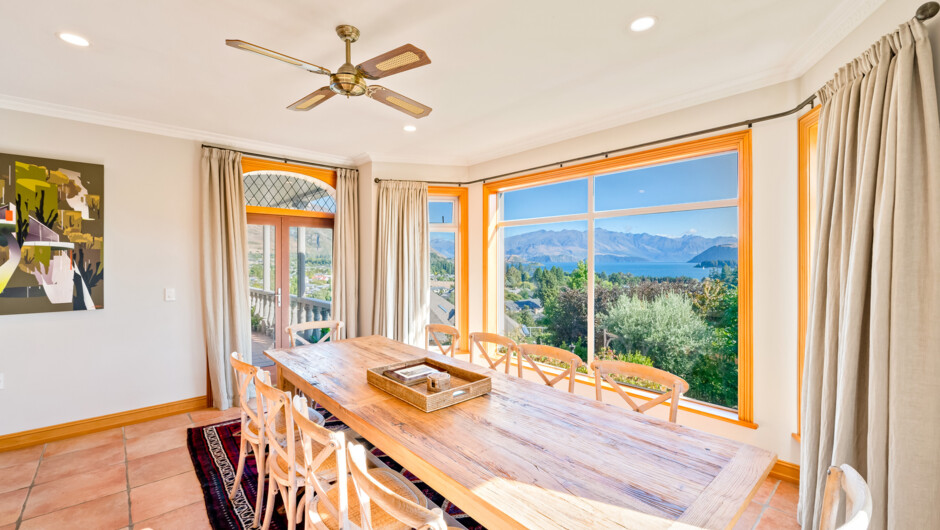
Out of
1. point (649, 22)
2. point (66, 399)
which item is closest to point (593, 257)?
point (649, 22)

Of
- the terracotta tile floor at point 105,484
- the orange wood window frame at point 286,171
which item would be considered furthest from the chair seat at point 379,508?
the orange wood window frame at point 286,171

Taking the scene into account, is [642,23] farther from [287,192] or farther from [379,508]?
[287,192]

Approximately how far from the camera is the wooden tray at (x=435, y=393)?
1.73 meters

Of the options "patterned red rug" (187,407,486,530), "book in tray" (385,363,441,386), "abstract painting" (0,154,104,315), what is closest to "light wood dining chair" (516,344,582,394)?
"book in tray" (385,363,441,386)

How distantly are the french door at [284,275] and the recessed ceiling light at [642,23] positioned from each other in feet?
12.2

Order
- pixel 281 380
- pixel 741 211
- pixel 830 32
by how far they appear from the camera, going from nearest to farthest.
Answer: pixel 830 32, pixel 281 380, pixel 741 211

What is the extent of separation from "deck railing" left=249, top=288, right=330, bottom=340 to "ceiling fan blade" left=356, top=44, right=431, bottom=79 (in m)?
3.22

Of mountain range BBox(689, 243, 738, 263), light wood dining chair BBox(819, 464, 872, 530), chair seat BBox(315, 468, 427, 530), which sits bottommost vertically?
chair seat BBox(315, 468, 427, 530)

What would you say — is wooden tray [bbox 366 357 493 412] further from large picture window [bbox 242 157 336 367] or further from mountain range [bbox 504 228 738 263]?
large picture window [bbox 242 157 336 367]

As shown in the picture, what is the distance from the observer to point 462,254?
4.57 metres

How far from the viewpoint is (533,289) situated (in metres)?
4.11

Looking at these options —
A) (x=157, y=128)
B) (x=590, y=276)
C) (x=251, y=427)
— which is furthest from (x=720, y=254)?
(x=157, y=128)

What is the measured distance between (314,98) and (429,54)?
70 cm

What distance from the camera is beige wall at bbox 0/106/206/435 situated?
9.64ft
